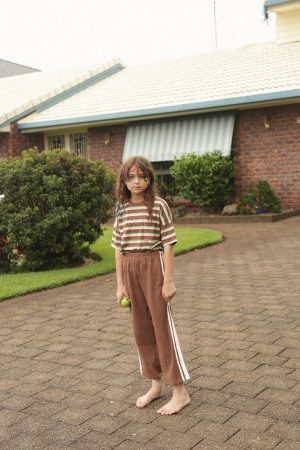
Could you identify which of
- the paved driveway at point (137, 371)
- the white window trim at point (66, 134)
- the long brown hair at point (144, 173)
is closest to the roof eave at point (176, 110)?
the white window trim at point (66, 134)

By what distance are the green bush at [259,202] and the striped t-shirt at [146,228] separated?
11.3 metres

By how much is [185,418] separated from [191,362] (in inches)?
38.3

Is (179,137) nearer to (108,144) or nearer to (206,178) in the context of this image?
(206,178)

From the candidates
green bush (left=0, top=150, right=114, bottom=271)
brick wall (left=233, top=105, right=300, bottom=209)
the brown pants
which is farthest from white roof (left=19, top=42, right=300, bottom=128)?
the brown pants

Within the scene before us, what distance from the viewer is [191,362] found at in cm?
443

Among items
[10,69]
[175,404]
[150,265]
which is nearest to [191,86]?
[150,265]

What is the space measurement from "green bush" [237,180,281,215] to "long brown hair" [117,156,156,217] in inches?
445

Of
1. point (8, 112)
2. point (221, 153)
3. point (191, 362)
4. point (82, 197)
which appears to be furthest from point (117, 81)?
point (191, 362)

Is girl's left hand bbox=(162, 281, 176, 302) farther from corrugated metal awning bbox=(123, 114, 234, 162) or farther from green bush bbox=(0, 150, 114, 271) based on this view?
corrugated metal awning bbox=(123, 114, 234, 162)

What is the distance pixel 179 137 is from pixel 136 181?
13.5 metres

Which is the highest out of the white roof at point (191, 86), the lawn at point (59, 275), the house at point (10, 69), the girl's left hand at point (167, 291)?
the house at point (10, 69)

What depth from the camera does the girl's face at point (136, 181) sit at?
3.61m

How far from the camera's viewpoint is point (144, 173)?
3.62 metres

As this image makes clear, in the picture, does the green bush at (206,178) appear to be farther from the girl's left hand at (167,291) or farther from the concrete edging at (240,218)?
the girl's left hand at (167,291)
